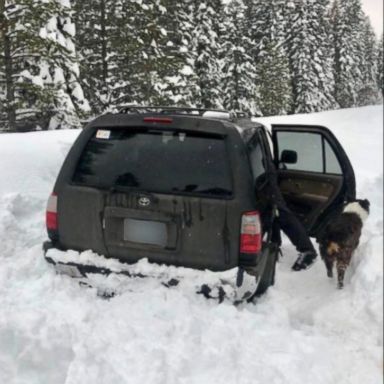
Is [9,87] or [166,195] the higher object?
[9,87]

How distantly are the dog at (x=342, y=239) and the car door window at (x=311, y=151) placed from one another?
96cm

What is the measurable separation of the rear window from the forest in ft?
2.89

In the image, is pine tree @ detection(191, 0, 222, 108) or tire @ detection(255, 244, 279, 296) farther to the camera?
pine tree @ detection(191, 0, 222, 108)

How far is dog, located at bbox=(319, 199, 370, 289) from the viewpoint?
14.9ft

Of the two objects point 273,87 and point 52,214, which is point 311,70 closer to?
point 273,87

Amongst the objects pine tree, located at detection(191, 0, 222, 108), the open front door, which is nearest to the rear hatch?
the open front door

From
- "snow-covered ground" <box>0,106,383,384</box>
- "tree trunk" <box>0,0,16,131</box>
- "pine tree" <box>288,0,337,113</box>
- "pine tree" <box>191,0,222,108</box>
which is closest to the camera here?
"snow-covered ground" <box>0,106,383,384</box>

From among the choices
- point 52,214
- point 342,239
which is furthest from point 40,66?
point 342,239

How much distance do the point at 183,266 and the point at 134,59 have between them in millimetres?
21096

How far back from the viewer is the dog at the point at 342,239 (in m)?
4.54

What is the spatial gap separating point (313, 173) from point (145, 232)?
272 cm

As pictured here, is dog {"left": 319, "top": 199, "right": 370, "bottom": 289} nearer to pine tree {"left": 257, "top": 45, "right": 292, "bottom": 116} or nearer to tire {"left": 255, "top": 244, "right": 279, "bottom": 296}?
tire {"left": 255, "top": 244, "right": 279, "bottom": 296}

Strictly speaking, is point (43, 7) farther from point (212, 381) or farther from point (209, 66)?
point (209, 66)

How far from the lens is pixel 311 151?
575cm
